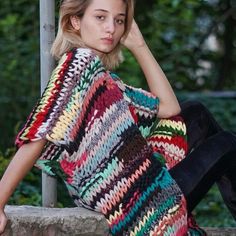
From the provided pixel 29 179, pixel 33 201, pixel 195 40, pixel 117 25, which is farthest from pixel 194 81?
pixel 117 25

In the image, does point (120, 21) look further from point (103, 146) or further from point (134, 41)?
point (103, 146)

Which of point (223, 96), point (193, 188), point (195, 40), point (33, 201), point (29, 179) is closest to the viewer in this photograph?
point (193, 188)

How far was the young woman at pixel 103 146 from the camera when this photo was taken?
124 inches

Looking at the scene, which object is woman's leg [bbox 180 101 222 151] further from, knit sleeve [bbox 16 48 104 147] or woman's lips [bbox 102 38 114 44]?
knit sleeve [bbox 16 48 104 147]

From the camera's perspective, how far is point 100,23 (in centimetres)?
333

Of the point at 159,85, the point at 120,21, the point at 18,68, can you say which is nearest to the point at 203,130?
the point at 159,85

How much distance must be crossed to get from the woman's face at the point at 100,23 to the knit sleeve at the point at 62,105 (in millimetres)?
139

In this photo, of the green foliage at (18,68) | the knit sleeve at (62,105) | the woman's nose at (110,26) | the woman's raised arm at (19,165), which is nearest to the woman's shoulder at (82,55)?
the knit sleeve at (62,105)

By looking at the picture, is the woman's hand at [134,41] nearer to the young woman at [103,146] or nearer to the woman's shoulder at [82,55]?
the young woman at [103,146]

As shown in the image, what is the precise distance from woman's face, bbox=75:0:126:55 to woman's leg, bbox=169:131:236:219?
21.1 inches

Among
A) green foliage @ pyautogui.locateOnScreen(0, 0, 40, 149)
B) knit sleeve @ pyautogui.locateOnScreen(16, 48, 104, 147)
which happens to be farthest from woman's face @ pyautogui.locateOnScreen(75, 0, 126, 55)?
green foliage @ pyautogui.locateOnScreen(0, 0, 40, 149)

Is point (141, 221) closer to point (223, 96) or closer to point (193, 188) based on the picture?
point (193, 188)

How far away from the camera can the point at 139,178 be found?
10.7 ft

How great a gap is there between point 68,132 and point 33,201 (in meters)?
1.63
